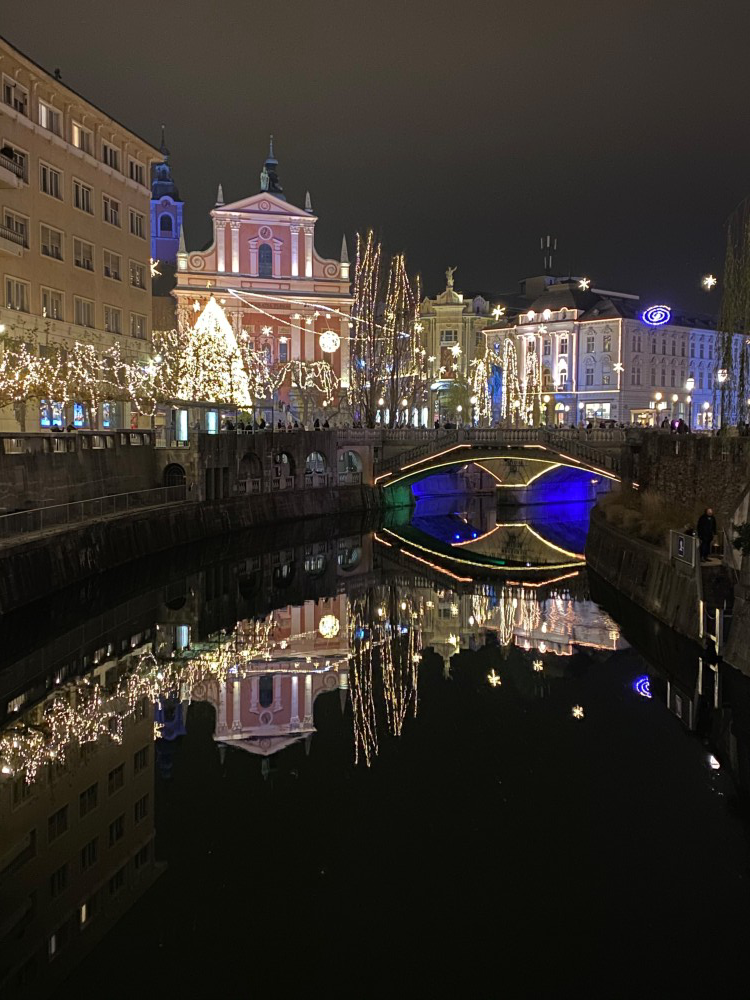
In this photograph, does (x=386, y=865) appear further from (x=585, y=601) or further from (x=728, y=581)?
(x=585, y=601)

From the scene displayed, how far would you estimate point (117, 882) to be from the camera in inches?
690

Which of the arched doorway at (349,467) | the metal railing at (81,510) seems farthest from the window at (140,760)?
the arched doorway at (349,467)

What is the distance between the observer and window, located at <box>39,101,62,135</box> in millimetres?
56500

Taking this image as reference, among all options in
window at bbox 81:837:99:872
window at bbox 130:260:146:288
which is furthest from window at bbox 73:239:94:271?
window at bbox 81:837:99:872

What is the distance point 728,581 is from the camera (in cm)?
2909

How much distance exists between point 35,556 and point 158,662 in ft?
20.9

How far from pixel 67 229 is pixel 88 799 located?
147 feet

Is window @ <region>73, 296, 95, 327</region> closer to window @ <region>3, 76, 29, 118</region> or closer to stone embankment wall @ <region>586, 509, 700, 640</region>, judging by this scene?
window @ <region>3, 76, 29, 118</region>

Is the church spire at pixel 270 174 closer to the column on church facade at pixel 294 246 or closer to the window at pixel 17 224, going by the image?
the column on church facade at pixel 294 246

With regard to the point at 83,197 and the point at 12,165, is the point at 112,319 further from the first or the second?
the point at 12,165

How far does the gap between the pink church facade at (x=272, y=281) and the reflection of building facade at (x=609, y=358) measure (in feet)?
82.7

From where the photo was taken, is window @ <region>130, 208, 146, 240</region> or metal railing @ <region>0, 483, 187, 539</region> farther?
window @ <region>130, 208, 146, 240</region>

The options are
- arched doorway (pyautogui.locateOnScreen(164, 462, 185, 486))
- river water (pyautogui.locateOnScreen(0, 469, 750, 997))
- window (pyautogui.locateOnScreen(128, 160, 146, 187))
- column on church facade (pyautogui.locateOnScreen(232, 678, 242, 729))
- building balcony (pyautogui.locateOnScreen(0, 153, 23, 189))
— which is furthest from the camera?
window (pyautogui.locateOnScreen(128, 160, 146, 187))

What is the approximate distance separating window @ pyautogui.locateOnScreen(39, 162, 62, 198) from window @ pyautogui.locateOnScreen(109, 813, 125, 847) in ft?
145
